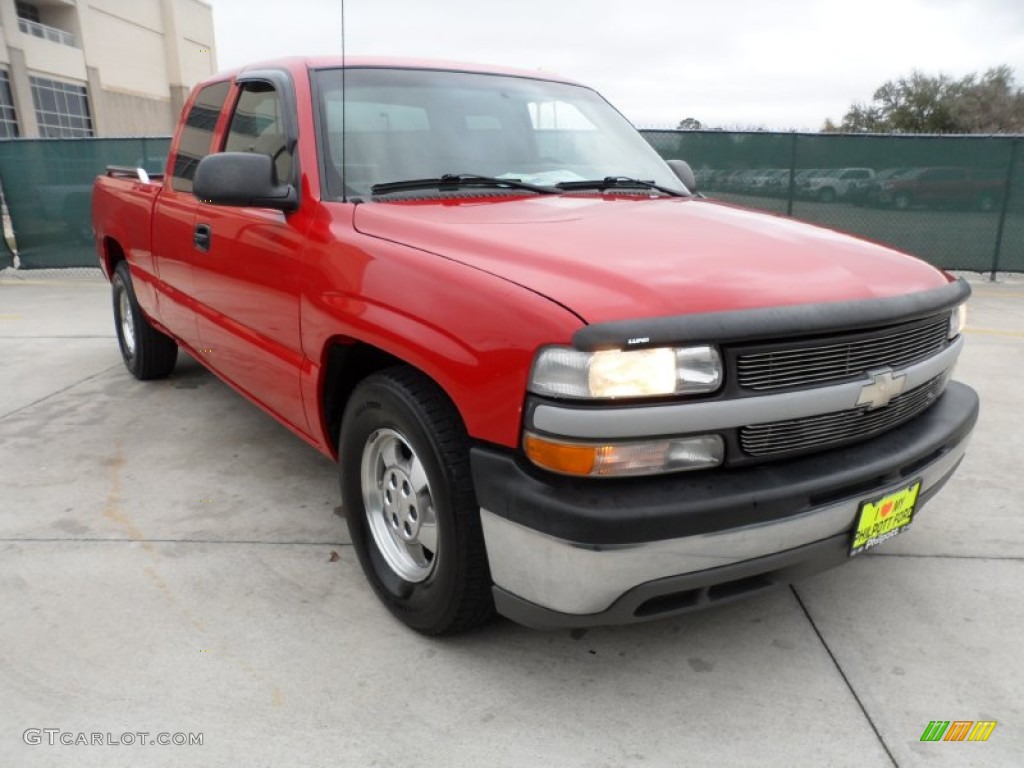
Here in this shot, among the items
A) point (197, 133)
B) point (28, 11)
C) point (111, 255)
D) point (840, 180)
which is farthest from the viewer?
point (28, 11)

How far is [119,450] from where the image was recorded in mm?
4207

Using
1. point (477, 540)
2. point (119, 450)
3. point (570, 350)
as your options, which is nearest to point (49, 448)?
point (119, 450)

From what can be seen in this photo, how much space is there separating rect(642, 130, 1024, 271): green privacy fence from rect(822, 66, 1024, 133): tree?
3272 centimetres

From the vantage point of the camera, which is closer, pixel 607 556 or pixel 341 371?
pixel 607 556

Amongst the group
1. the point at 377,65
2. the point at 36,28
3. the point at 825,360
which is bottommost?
the point at 825,360

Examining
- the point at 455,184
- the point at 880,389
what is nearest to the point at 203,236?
the point at 455,184

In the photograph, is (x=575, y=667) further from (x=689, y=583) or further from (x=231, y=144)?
(x=231, y=144)

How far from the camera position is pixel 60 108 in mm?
39094

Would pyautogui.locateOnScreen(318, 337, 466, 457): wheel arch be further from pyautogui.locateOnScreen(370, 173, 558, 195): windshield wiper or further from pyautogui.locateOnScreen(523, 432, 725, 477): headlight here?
pyautogui.locateOnScreen(523, 432, 725, 477): headlight

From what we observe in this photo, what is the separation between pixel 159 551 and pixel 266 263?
46.6 inches

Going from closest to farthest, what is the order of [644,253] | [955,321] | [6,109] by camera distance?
[644,253] → [955,321] → [6,109]

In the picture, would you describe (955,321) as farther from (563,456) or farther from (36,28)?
(36,28)

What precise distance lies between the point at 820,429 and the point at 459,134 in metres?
1.77

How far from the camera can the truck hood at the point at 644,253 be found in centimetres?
201
